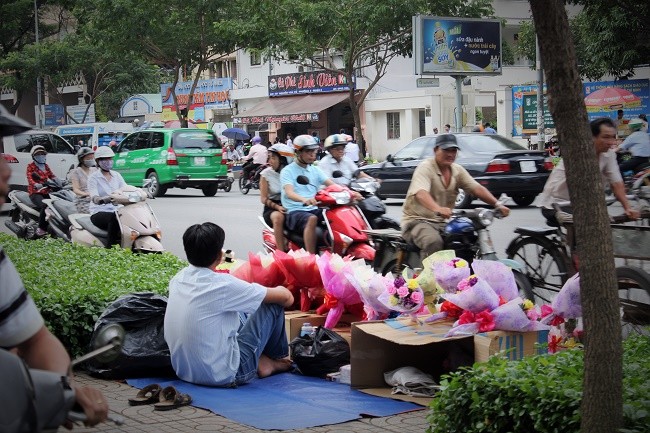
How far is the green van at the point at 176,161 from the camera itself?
25438mm

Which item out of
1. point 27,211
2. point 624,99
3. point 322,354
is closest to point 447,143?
point 322,354

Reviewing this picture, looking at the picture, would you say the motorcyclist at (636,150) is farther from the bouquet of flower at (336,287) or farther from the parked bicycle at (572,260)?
the bouquet of flower at (336,287)

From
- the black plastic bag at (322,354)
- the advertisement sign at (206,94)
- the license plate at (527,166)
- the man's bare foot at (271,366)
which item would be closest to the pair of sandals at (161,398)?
the man's bare foot at (271,366)

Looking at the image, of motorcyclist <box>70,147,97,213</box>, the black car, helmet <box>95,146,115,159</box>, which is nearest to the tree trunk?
helmet <box>95,146,115,159</box>

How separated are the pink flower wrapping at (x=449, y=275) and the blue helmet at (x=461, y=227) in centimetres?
152

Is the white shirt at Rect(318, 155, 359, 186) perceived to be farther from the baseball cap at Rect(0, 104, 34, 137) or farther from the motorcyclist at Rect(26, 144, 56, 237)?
the baseball cap at Rect(0, 104, 34, 137)

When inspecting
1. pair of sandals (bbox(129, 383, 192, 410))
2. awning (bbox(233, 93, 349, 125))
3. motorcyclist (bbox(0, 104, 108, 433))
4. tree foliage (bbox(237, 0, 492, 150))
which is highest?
tree foliage (bbox(237, 0, 492, 150))

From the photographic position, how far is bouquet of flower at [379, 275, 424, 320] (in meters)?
6.61

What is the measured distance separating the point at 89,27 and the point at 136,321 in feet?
111

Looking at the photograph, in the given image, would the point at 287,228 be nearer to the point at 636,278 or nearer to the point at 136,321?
the point at 136,321

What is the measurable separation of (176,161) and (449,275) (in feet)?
64.1

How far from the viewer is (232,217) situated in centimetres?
1938

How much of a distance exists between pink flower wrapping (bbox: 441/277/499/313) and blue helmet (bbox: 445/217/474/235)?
1.86 meters

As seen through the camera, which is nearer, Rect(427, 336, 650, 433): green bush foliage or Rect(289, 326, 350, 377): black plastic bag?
Rect(427, 336, 650, 433): green bush foliage
